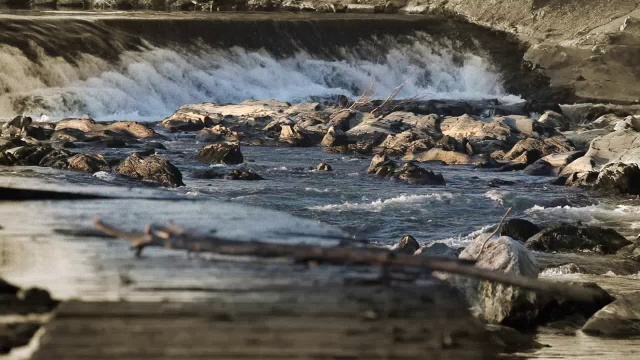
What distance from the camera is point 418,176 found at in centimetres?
2027

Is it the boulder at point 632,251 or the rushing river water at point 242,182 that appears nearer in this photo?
the rushing river water at point 242,182

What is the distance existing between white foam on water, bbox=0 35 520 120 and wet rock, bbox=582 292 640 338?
22504mm

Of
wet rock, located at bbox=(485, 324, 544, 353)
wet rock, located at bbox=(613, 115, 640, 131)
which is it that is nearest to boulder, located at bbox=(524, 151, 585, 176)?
wet rock, located at bbox=(613, 115, 640, 131)

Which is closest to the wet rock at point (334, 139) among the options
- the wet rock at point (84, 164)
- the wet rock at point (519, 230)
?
the wet rock at point (84, 164)

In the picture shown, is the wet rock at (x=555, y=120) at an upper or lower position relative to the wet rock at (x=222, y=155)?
upper

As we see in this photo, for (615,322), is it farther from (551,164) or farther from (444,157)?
(444,157)

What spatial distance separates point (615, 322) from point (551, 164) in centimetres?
1410

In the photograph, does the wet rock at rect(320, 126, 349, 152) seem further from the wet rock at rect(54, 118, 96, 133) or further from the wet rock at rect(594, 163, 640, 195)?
the wet rock at rect(594, 163, 640, 195)

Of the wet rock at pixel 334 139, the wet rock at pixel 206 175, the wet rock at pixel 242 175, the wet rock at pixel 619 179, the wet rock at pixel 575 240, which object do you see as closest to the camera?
the wet rock at pixel 575 240

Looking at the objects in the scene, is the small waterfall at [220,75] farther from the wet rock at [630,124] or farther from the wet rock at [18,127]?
the wet rock at [630,124]

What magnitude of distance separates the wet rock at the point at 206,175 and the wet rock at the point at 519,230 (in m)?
6.76

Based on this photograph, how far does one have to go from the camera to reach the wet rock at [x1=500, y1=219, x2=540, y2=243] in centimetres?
1417

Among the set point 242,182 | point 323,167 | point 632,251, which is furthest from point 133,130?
point 632,251

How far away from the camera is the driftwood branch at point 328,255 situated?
481 centimetres
